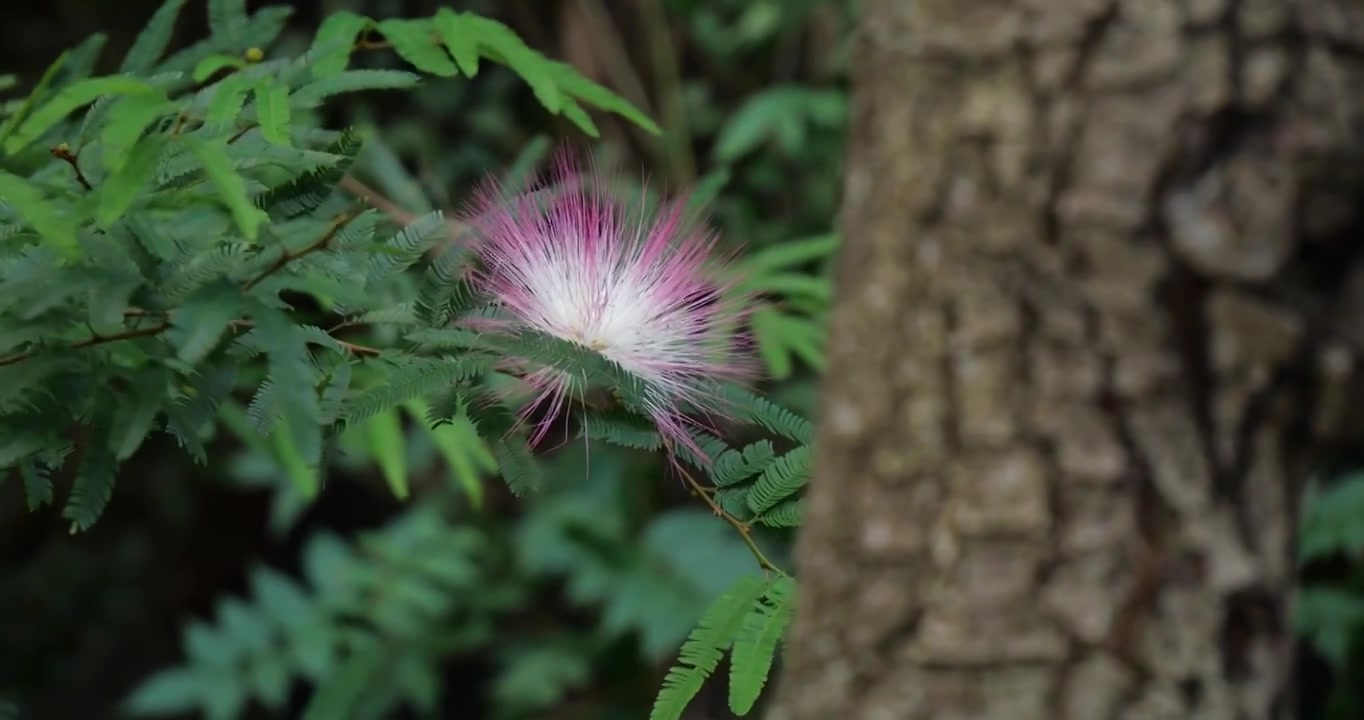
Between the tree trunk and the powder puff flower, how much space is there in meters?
0.36

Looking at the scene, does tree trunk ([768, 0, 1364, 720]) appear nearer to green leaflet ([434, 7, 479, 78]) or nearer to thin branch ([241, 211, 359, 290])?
thin branch ([241, 211, 359, 290])

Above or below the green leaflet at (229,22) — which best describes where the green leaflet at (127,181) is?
below

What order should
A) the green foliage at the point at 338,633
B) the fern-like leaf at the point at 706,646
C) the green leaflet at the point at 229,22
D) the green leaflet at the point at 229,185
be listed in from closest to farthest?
the green leaflet at the point at 229,185
the fern-like leaf at the point at 706,646
the green leaflet at the point at 229,22
the green foliage at the point at 338,633

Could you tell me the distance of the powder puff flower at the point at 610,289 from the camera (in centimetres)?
98

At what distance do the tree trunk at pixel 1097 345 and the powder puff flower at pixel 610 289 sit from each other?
0.36 m

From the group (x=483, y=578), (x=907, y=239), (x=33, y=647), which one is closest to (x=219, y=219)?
(x=907, y=239)

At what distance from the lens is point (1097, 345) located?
0.59 metres

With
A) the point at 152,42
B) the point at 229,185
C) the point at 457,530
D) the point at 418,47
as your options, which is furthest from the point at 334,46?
the point at 457,530

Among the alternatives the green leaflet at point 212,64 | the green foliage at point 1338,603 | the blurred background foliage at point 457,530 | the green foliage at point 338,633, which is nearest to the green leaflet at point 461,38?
the green leaflet at point 212,64

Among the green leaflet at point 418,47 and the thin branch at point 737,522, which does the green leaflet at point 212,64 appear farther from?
the thin branch at point 737,522

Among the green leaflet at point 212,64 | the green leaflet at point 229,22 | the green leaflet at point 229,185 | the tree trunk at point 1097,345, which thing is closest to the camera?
the tree trunk at point 1097,345

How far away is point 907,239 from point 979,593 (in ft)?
0.52

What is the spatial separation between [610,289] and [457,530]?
1757 mm

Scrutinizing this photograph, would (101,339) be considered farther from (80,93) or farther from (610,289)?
(610,289)
